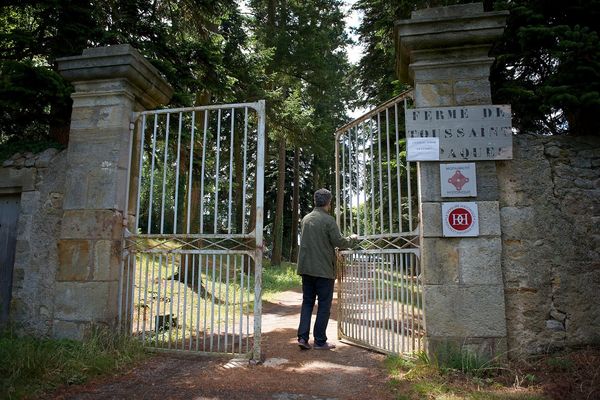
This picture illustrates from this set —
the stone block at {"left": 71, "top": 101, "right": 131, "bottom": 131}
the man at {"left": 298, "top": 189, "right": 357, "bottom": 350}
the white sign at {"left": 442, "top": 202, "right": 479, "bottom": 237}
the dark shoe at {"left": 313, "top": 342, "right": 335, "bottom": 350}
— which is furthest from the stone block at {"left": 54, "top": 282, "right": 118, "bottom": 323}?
the white sign at {"left": 442, "top": 202, "right": 479, "bottom": 237}

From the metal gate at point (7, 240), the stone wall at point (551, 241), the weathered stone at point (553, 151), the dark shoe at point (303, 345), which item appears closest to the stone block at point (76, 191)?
the metal gate at point (7, 240)

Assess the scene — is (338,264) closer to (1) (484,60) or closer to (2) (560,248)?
(2) (560,248)

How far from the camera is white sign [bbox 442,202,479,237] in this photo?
4164mm

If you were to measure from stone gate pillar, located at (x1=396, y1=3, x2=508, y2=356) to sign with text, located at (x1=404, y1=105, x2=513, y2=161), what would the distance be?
103 mm

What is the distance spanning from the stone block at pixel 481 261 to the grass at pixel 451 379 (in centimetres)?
73

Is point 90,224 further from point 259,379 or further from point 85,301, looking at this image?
point 259,379

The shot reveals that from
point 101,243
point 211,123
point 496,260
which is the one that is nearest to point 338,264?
point 496,260

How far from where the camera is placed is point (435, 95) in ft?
14.5

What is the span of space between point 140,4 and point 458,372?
294 inches

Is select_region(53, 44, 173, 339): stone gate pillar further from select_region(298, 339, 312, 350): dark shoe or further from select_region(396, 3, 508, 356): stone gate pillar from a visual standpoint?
select_region(396, 3, 508, 356): stone gate pillar

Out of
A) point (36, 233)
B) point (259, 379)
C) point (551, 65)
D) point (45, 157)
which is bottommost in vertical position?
point (259, 379)

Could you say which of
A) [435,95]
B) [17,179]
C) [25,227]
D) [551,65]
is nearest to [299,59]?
[551,65]

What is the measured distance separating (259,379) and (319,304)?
131 cm

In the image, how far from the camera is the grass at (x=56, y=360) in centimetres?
362
